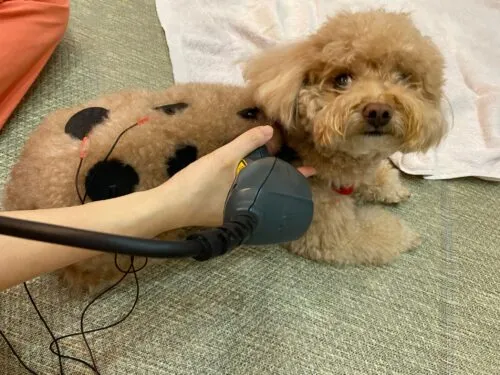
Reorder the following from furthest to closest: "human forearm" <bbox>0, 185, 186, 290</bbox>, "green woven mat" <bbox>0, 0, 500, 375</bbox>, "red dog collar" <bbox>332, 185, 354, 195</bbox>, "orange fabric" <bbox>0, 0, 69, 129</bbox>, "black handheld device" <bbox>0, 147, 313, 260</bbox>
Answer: "orange fabric" <bbox>0, 0, 69, 129</bbox> → "red dog collar" <bbox>332, 185, 354, 195</bbox> → "green woven mat" <bbox>0, 0, 500, 375</bbox> → "human forearm" <bbox>0, 185, 186, 290</bbox> → "black handheld device" <bbox>0, 147, 313, 260</bbox>

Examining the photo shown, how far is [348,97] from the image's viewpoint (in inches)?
34.7

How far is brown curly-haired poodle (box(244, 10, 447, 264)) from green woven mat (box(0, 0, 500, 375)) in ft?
0.46

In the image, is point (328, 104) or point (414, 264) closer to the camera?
point (328, 104)

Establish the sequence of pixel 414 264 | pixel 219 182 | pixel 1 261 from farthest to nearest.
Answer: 1. pixel 414 264
2. pixel 219 182
3. pixel 1 261

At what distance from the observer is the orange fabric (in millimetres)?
1169

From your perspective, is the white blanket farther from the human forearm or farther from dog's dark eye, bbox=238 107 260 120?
the human forearm

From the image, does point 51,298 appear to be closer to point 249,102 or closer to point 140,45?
point 249,102

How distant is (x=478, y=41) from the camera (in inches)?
63.6

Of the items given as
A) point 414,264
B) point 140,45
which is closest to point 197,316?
point 414,264

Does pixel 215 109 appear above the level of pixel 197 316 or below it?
above

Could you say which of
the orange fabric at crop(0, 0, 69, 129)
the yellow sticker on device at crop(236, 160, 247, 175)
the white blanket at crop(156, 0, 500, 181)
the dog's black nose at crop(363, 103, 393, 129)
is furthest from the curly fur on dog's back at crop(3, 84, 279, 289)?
the white blanket at crop(156, 0, 500, 181)

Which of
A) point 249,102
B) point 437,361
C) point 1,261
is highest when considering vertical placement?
point 249,102

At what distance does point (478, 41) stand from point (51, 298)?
62.2 inches

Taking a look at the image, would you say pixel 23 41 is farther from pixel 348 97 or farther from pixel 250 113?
pixel 348 97
